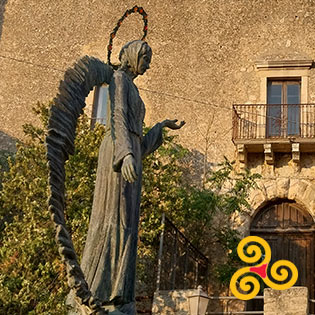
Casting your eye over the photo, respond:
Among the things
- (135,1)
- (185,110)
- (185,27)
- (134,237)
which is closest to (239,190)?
(185,110)

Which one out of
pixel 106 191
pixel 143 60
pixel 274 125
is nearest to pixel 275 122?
pixel 274 125

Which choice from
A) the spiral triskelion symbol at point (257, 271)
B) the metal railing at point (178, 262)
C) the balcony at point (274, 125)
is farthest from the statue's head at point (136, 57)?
the balcony at point (274, 125)

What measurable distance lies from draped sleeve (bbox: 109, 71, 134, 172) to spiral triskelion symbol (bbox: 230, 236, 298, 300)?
10.2 meters

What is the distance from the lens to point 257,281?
14.8 meters

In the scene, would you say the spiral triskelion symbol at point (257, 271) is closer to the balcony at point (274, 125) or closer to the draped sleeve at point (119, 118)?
the balcony at point (274, 125)

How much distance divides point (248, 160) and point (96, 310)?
44.8 ft

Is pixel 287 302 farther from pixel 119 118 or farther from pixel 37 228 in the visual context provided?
pixel 119 118

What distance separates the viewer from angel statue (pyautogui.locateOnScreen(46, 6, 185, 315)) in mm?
4031

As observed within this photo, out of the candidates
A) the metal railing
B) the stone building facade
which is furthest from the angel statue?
the stone building facade

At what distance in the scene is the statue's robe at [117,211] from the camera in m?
4.30

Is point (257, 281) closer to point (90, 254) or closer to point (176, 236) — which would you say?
point (176, 236)

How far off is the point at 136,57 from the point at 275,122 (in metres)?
12.4

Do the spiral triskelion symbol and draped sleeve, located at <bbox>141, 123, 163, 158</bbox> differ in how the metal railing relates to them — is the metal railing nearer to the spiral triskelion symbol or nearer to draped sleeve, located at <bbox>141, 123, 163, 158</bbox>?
the spiral triskelion symbol

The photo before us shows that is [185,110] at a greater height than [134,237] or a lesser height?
greater
